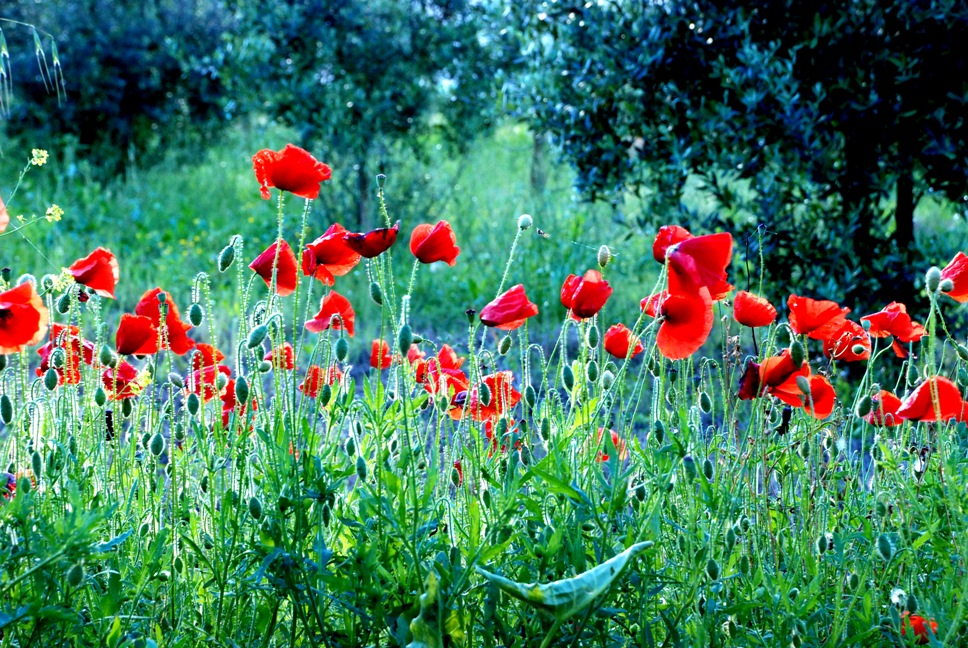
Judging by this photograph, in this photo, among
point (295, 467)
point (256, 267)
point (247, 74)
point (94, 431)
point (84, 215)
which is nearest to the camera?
point (295, 467)

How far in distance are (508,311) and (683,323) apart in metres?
0.28

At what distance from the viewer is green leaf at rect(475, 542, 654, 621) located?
136 centimetres

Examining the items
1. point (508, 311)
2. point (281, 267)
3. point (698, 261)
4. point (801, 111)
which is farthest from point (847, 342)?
point (801, 111)

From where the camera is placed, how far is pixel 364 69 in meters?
7.14

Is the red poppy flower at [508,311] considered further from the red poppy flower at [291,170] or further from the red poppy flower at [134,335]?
the red poppy flower at [134,335]

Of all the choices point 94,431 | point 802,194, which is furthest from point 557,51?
point 94,431

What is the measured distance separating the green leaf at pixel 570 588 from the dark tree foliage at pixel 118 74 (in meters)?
7.99

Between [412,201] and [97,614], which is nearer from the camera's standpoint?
[97,614]

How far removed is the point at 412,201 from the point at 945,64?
416 centimetres

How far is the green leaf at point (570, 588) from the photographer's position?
4.47 ft

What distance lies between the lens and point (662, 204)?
4531 millimetres

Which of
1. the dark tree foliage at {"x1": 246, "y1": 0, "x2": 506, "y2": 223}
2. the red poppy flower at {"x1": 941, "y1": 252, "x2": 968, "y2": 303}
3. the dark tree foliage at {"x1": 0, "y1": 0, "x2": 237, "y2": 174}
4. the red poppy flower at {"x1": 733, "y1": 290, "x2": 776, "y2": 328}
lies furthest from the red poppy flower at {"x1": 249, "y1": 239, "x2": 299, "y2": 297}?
the dark tree foliage at {"x1": 0, "y1": 0, "x2": 237, "y2": 174}

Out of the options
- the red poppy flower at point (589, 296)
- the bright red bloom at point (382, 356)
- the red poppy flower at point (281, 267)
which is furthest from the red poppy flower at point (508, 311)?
the red poppy flower at point (281, 267)

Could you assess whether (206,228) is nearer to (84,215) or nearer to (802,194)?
(84,215)
